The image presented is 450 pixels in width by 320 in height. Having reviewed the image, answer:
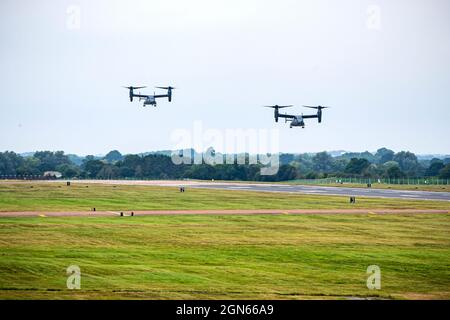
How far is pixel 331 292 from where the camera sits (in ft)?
125

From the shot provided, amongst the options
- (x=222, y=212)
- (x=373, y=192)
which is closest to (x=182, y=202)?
(x=222, y=212)

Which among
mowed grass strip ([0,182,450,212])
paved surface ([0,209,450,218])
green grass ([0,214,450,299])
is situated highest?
mowed grass strip ([0,182,450,212])

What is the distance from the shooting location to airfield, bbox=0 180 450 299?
38.2 metres

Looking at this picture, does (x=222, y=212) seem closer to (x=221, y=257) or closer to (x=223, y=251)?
(x=223, y=251)

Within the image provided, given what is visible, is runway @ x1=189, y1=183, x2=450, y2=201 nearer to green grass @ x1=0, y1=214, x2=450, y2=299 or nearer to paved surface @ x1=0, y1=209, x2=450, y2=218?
paved surface @ x1=0, y1=209, x2=450, y2=218

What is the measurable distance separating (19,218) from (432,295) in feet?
144

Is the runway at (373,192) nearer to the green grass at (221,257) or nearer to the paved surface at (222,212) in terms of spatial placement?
the paved surface at (222,212)

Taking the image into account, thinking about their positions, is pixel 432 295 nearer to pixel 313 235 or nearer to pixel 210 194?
pixel 313 235

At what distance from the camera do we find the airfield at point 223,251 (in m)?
38.2

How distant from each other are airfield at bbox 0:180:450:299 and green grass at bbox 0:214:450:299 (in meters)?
0.08

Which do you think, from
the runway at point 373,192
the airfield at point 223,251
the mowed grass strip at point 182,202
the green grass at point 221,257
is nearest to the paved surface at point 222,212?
the airfield at point 223,251

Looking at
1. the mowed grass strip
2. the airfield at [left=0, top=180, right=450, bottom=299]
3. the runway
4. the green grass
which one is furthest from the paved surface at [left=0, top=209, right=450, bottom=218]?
the runway

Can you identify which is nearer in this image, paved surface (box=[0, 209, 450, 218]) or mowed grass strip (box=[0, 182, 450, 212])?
paved surface (box=[0, 209, 450, 218])
